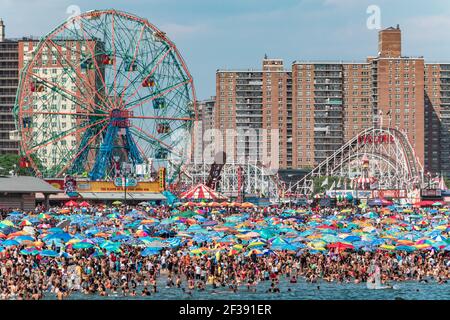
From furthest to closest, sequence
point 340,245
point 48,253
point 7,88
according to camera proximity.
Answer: point 7,88, point 340,245, point 48,253

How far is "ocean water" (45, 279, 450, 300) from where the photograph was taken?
4338 centimetres

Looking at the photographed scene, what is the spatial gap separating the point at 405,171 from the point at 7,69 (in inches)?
3105

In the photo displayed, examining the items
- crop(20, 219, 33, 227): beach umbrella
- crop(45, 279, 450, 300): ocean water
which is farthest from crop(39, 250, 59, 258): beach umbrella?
crop(20, 219, 33, 227): beach umbrella

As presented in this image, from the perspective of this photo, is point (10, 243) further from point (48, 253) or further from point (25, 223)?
point (25, 223)

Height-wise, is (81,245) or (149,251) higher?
(81,245)

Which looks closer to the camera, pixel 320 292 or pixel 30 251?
pixel 320 292

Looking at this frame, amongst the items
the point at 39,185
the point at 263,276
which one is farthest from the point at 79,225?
the point at 39,185

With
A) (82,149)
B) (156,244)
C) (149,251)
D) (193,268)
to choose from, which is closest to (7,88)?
(82,149)

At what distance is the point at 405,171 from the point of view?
177000 mm

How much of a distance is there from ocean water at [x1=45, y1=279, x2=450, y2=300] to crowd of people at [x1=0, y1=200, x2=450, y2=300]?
0.44 meters

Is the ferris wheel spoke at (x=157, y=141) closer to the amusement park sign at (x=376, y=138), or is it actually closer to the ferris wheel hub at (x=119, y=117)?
Result: the ferris wheel hub at (x=119, y=117)

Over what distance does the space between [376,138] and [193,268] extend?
13451 cm

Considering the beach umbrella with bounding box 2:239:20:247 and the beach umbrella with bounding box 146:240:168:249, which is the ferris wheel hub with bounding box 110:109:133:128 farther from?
the beach umbrella with bounding box 2:239:20:247

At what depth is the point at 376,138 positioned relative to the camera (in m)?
180
